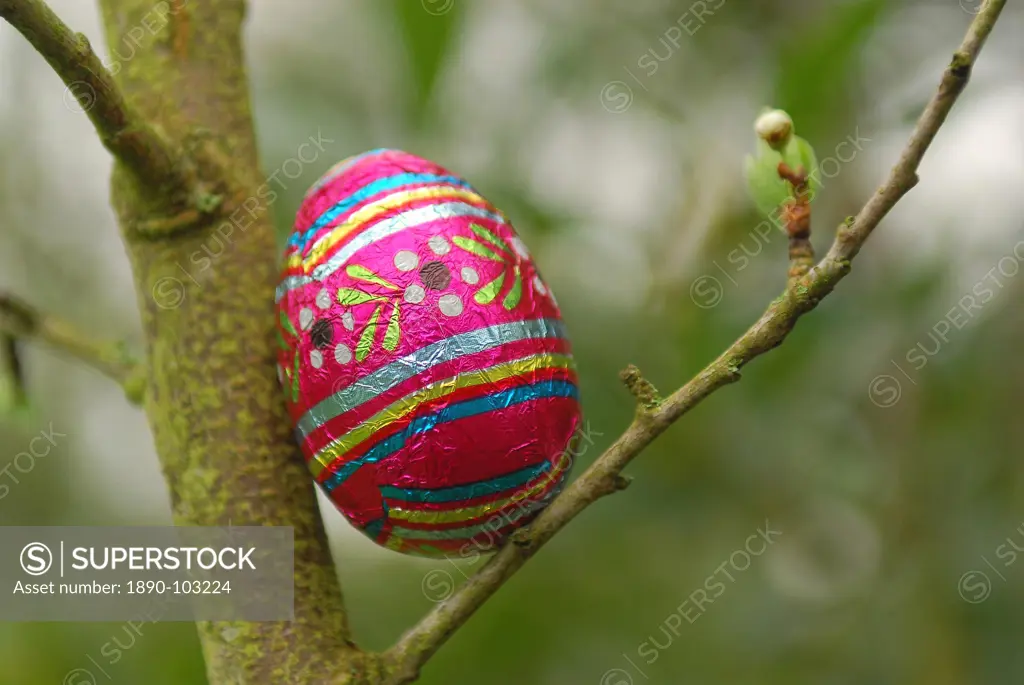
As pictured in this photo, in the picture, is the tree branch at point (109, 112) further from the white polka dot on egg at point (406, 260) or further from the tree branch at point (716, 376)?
the tree branch at point (716, 376)

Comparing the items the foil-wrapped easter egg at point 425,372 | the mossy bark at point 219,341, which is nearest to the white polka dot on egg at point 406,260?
the foil-wrapped easter egg at point 425,372

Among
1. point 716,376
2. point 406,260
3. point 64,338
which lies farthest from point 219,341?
point 716,376

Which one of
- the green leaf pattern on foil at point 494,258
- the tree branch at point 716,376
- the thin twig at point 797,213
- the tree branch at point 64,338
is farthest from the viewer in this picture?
the tree branch at point 64,338

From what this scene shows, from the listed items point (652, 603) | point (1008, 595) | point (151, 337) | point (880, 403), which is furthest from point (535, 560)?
point (151, 337)

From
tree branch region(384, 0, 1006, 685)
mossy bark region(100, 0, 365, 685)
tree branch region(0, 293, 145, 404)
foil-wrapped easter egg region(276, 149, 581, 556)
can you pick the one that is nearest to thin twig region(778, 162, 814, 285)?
tree branch region(384, 0, 1006, 685)

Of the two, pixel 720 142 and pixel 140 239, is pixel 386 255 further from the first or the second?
pixel 720 142

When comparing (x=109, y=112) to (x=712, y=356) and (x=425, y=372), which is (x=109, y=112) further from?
(x=712, y=356)
